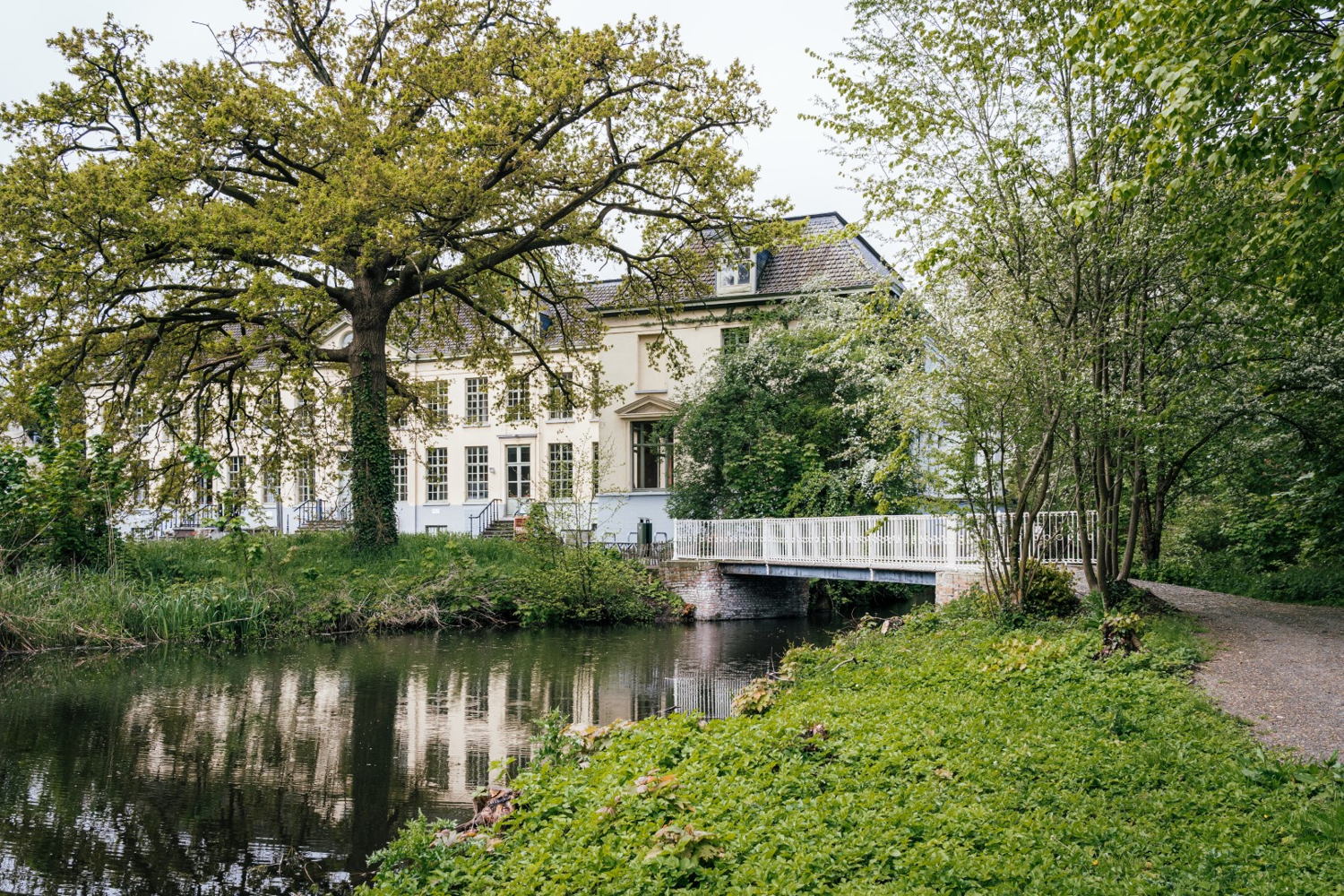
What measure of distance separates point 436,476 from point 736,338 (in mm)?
14046

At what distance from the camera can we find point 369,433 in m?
21.5

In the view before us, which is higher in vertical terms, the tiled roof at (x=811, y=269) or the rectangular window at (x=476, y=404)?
the tiled roof at (x=811, y=269)

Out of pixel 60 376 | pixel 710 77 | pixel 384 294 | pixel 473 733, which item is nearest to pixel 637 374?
pixel 384 294

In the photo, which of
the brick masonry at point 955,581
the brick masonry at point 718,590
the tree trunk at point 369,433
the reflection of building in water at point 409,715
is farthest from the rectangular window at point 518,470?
the reflection of building in water at point 409,715

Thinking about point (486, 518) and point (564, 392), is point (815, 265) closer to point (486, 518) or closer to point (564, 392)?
point (564, 392)

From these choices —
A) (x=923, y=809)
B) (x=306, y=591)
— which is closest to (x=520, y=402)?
(x=306, y=591)

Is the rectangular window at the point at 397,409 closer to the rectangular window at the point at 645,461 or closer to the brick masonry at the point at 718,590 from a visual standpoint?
the brick masonry at the point at 718,590

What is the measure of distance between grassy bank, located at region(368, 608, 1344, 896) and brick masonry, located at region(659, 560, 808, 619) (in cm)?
1514

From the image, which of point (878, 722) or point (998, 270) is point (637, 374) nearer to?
point (998, 270)

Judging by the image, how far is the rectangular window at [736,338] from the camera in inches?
1046

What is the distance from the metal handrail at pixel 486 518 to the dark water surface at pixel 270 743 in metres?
16.9

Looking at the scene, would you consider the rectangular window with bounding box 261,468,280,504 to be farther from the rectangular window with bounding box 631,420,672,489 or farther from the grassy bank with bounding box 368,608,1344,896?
the grassy bank with bounding box 368,608,1344,896

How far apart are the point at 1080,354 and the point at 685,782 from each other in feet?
26.3

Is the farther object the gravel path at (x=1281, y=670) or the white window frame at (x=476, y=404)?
the white window frame at (x=476, y=404)
